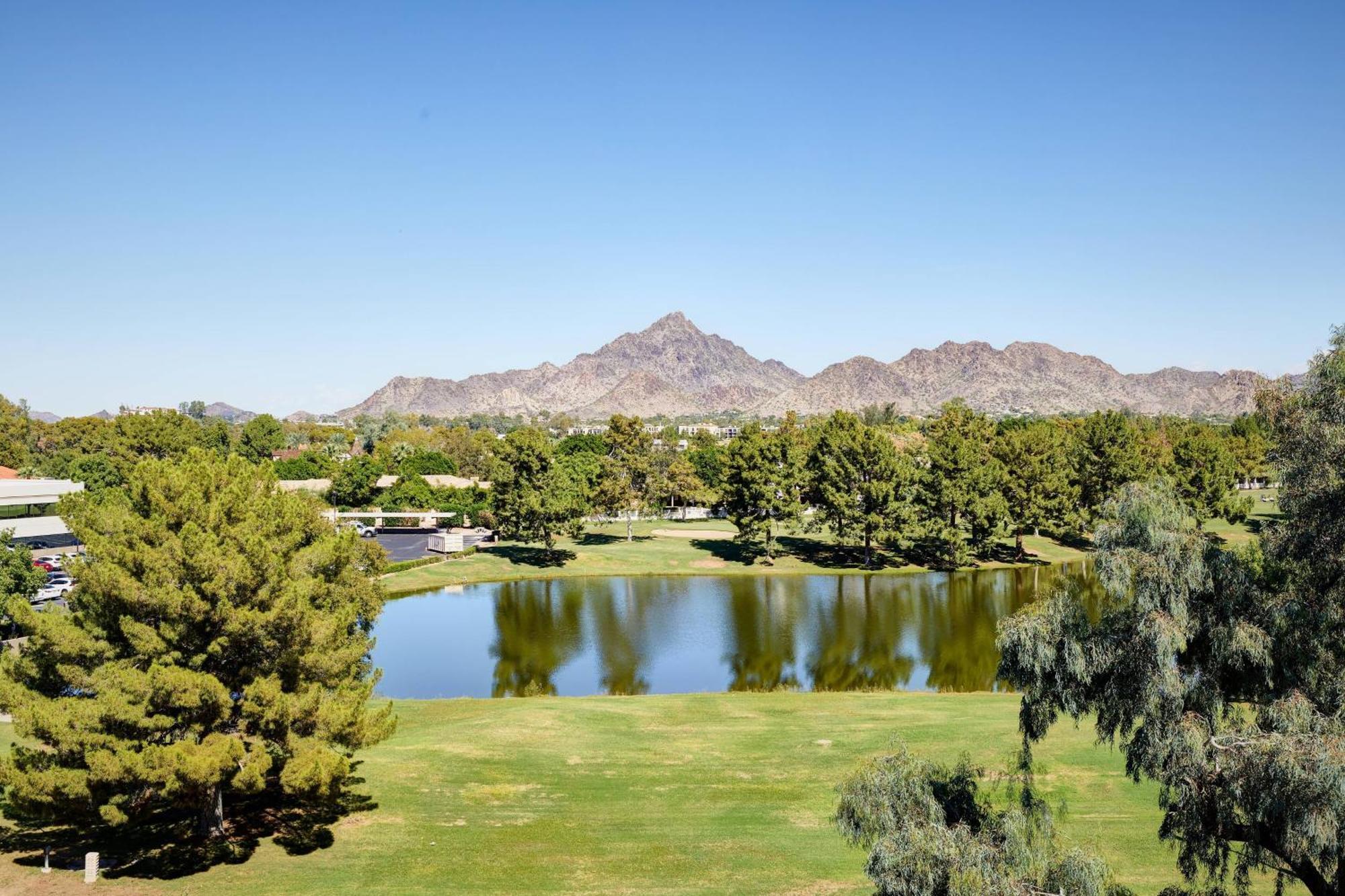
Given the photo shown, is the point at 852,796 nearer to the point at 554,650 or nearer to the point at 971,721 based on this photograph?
the point at 971,721

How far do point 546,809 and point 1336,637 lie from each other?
17243 millimetres

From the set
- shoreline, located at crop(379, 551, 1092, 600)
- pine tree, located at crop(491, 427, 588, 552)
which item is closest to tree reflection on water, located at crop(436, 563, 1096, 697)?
shoreline, located at crop(379, 551, 1092, 600)

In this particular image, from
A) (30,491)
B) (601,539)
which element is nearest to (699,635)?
(601,539)

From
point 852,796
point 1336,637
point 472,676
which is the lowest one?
point 472,676

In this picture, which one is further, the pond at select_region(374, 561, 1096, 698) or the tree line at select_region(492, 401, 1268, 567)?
the tree line at select_region(492, 401, 1268, 567)

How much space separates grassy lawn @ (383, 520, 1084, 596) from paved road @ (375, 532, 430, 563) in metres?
5.46

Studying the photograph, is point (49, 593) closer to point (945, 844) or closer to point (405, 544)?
point (405, 544)

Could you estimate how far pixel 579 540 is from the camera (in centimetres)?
8300

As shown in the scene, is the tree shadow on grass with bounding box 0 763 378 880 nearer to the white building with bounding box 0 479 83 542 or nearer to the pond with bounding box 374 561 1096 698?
the pond with bounding box 374 561 1096 698

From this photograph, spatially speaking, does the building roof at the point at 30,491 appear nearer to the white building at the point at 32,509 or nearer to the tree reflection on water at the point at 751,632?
the white building at the point at 32,509

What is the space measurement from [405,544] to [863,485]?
1609 inches

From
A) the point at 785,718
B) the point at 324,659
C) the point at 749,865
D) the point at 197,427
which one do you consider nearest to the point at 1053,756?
the point at 785,718

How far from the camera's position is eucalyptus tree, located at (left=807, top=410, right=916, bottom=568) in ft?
232

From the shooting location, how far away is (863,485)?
71.9m
